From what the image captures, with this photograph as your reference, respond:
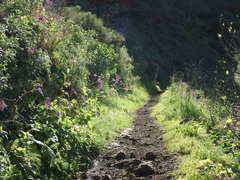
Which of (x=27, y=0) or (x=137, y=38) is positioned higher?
(x=137, y=38)

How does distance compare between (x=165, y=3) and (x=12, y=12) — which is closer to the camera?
(x=12, y=12)

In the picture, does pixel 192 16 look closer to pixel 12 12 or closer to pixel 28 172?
pixel 12 12

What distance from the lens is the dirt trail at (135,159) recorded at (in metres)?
6.54

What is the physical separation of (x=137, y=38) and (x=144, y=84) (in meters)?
8.48

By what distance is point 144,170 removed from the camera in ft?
21.6

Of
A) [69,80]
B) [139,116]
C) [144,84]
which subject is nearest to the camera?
[69,80]

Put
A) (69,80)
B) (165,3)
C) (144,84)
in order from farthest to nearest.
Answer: (165,3), (144,84), (69,80)

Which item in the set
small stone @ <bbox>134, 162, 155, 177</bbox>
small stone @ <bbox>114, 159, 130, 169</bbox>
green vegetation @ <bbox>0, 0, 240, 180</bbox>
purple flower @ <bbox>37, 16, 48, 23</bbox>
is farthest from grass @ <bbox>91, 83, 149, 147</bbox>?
purple flower @ <bbox>37, 16, 48, 23</bbox>

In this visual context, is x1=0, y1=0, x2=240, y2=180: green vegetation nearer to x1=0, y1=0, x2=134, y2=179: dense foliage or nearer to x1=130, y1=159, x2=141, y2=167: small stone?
x1=0, y1=0, x2=134, y2=179: dense foliage

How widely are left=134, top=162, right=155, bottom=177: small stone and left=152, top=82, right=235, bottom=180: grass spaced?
47 cm

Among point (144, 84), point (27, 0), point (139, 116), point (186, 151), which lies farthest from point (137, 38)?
point (186, 151)

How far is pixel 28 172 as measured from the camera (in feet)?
18.9

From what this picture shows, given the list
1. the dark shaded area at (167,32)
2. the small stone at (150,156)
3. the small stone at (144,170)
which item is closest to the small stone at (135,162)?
the small stone at (144,170)

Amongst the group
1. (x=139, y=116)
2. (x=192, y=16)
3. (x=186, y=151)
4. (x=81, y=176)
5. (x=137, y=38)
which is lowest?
(x=81, y=176)
